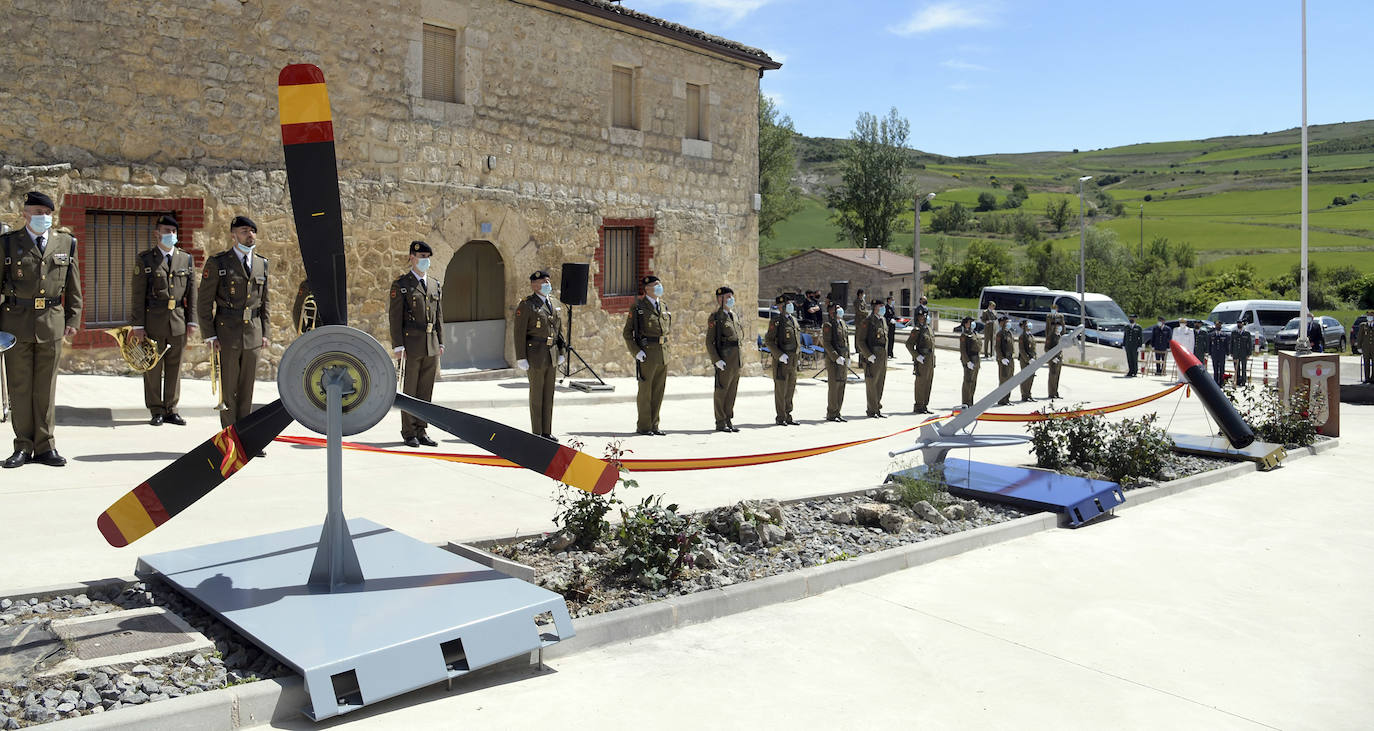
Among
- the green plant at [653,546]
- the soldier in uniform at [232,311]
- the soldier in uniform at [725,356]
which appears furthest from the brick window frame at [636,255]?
the green plant at [653,546]

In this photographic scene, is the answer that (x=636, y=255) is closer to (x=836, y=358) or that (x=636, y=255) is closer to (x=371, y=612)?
(x=836, y=358)

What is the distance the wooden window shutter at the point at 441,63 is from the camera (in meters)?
15.2

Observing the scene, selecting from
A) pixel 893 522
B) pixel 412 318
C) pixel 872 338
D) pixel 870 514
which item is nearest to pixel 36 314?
pixel 412 318

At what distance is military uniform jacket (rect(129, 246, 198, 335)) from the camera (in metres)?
9.68

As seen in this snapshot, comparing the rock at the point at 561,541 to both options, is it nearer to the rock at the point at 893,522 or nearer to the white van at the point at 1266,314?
the rock at the point at 893,522

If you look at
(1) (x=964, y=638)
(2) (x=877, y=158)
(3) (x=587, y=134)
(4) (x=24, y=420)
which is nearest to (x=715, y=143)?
(3) (x=587, y=134)

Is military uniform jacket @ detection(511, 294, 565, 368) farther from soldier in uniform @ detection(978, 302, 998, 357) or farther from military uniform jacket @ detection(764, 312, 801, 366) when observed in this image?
soldier in uniform @ detection(978, 302, 998, 357)

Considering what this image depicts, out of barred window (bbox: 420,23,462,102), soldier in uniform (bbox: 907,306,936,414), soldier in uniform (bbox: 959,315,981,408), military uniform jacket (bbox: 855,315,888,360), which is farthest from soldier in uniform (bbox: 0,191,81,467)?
soldier in uniform (bbox: 959,315,981,408)

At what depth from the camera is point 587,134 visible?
56.6 feet

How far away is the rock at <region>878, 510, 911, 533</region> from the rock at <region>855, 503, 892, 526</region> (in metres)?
0.03

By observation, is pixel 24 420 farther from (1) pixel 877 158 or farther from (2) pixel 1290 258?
(2) pixel 1290 258

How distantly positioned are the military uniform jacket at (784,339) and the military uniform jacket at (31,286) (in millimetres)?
8691

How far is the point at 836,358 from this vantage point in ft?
48.3

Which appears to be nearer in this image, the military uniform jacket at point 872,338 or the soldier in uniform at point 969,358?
the military uniform jacket at point 872,338
